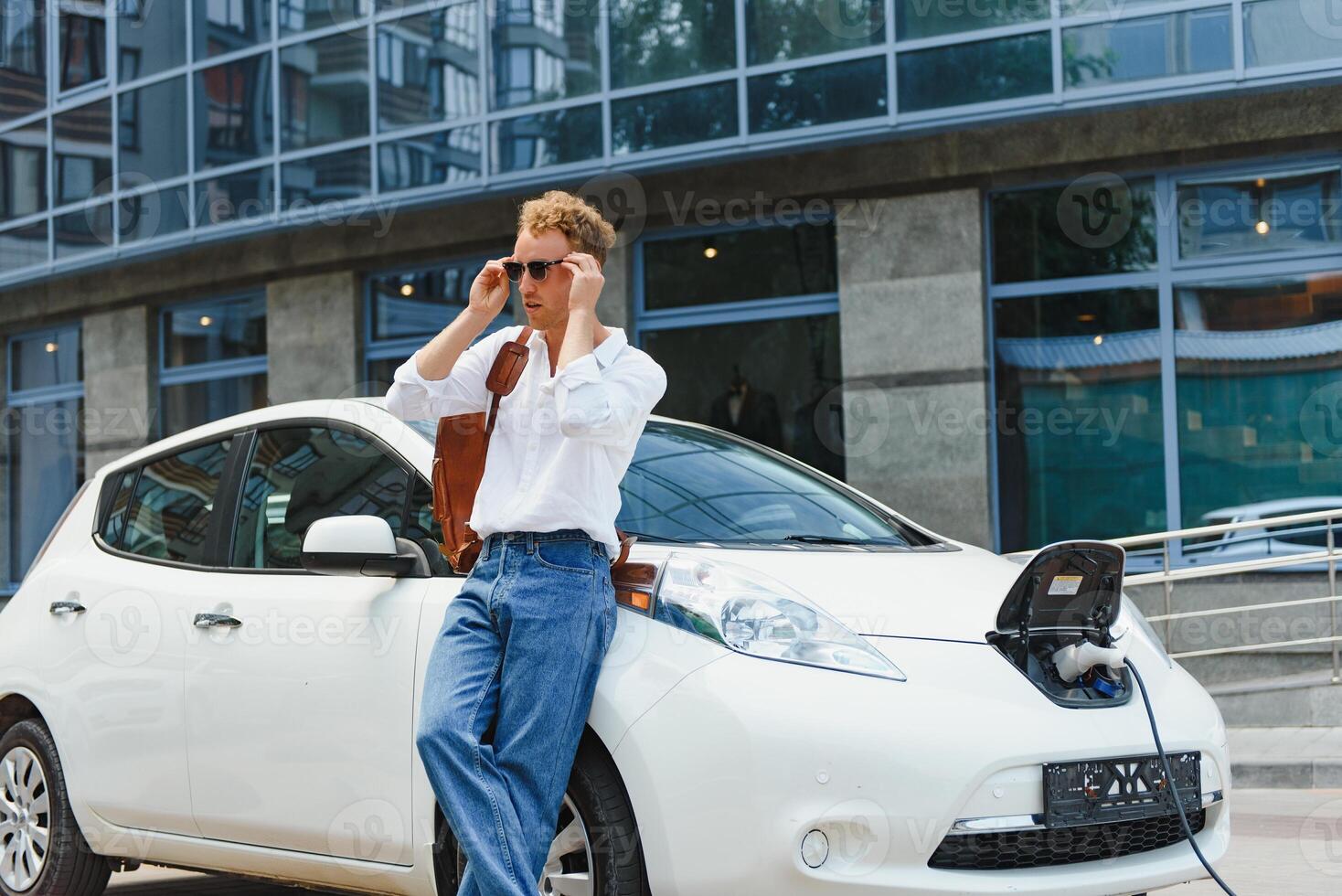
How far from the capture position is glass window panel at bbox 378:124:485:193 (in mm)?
13031

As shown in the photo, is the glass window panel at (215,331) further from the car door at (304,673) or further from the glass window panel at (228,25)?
the car door at (304,673)

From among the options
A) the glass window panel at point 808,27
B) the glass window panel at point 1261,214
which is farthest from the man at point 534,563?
the glass window panel at point 1261,214

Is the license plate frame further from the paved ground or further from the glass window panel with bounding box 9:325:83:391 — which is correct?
the glass window panel with bounding box 9:325:83:391

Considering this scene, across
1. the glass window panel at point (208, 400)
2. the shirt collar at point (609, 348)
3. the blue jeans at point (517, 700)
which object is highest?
the glass window panel at point (208, 400)

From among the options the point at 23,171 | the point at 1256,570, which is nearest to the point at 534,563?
the point at 1256,570

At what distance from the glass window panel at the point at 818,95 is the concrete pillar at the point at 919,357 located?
96 centimetres

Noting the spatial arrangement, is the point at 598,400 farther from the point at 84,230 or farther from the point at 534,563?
the point at 84,230

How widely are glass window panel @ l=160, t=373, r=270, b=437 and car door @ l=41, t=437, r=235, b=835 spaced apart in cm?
1042

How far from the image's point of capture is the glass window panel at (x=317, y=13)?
13.9 meters

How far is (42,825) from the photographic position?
532cm

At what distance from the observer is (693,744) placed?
3.55 m

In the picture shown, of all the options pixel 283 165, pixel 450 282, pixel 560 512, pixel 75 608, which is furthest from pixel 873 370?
pixel 560 512

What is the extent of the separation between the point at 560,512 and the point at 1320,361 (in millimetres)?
8942

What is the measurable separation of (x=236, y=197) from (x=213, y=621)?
1072 cm
